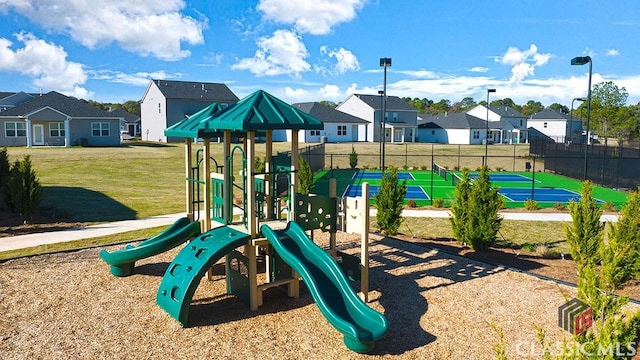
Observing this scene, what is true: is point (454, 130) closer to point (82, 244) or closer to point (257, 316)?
point (82, 244)

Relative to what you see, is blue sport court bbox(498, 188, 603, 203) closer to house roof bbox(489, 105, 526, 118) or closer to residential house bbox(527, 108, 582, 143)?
house roof bbox(489, 105, 526, 118)

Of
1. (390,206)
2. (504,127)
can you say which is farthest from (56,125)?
(504,127)

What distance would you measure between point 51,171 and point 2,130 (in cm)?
2021

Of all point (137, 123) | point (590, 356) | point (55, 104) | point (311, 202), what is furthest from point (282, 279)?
point (137, 123)

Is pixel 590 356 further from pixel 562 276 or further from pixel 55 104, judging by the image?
pixel 55 104

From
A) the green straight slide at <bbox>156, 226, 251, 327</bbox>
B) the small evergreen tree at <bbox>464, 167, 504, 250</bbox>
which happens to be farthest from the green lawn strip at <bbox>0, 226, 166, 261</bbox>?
the small evergreen tree at <bbox>464, 167, 504, 250</bbox>

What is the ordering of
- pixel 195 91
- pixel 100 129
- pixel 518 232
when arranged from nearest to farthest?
pixel 518 232 < pixel 100 129 < pixel 195 91

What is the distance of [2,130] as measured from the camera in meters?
39.8

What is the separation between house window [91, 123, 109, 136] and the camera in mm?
41375

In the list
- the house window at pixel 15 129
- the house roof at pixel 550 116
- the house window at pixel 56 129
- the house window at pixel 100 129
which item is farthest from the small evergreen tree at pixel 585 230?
the house roof at pixel 550 116

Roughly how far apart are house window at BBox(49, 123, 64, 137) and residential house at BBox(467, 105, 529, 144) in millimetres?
54171

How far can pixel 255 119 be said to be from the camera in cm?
691

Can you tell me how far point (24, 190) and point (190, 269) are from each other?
9.30 m

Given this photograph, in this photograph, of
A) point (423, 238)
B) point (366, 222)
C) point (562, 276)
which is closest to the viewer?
point (366, 222)
